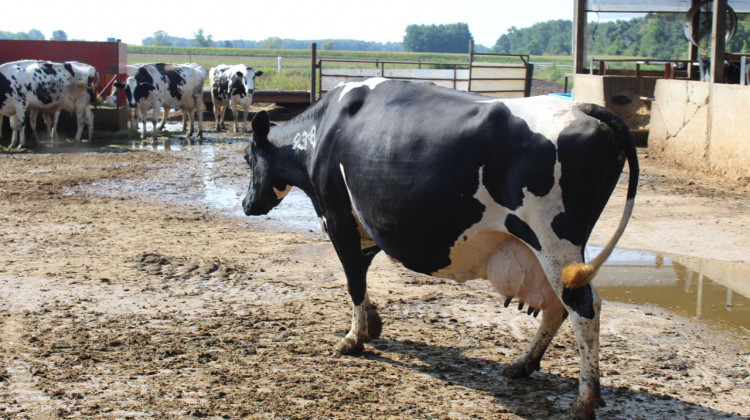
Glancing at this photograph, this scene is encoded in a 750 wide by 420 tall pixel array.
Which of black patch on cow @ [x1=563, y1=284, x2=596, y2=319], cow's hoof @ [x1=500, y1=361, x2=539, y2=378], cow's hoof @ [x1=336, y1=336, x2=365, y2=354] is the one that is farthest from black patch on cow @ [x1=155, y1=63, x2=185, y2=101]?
black patch on cow @ [x1=563, y1=284, x2=596, y2=319]

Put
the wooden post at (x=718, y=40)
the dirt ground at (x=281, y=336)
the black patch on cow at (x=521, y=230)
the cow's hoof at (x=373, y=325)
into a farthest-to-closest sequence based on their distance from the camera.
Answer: the wooden post at (x=718, y=40) → the cow's hoof at (x=373, y=325) → the dirt ground at (x=281, y=336) → the black patch on cow at (x=521, y=230)

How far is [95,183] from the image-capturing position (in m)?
12.1

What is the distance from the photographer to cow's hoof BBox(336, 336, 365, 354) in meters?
5.14

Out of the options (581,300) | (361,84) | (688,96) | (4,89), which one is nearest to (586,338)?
(581,300)

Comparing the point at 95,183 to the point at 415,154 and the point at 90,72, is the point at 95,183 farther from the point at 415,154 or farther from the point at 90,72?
the point at 415,154

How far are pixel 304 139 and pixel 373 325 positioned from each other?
4.56ft

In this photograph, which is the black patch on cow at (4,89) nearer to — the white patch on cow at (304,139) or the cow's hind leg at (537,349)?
the white patch on cow at (304,139)

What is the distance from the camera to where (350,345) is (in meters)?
5.13

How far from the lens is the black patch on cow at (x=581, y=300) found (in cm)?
396

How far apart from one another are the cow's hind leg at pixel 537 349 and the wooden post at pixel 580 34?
539 inches

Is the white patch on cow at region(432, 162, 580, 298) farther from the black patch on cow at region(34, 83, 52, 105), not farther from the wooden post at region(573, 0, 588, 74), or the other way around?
the black patch on cow at region(34, 83, 52, 105)

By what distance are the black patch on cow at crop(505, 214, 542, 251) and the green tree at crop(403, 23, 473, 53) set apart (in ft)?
572

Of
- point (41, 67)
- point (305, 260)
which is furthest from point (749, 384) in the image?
point (41, 67)

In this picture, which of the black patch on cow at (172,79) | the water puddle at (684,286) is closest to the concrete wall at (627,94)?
the water puddle at (684,286)
